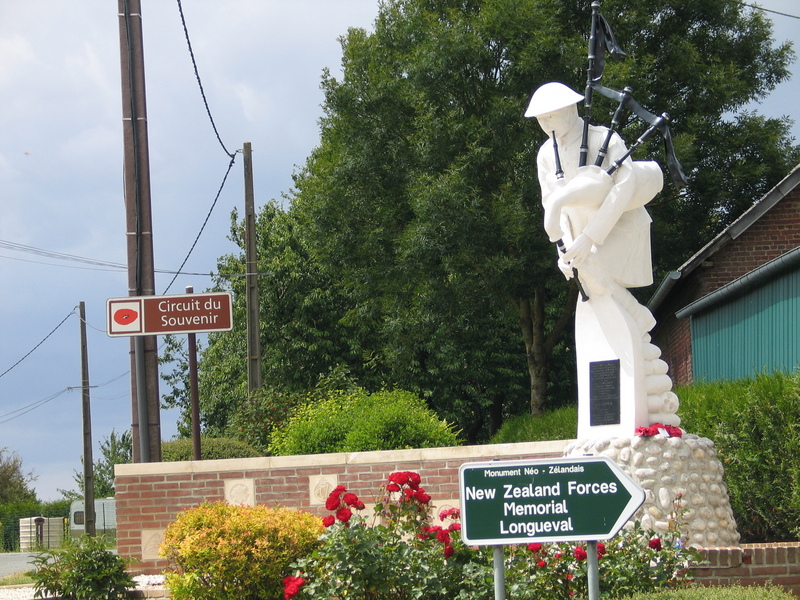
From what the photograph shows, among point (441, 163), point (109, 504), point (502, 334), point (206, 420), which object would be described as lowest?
point (109, 504)

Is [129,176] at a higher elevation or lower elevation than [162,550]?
higher

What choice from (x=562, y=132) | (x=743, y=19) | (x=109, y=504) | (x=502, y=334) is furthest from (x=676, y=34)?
(x=109, y=504)

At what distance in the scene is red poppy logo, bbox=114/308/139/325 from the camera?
438 inches

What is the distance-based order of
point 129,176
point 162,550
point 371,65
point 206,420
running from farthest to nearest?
point 206,420 → point 371,65 → point 129,176 → point 162,550

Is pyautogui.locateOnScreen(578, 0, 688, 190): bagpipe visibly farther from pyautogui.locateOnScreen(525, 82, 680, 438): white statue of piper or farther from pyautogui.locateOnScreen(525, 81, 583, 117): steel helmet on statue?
pyautogui.locateOnScreen(525, 81, 583, 117): steel helmet on statue

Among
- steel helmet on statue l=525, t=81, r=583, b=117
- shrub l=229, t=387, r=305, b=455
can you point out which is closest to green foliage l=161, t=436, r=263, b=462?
shrub l=229, t=387, r=305, b=455

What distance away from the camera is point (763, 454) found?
34.7 feet

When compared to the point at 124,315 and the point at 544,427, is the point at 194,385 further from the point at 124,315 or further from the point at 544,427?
the point at 544,427

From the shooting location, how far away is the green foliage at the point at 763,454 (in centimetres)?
1030

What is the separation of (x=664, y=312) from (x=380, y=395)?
1089cm

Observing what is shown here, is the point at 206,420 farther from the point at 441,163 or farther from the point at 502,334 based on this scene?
the point at 441,163

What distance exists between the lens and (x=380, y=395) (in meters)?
17.5

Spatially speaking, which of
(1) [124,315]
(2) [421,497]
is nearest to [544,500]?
(2) [421,497]

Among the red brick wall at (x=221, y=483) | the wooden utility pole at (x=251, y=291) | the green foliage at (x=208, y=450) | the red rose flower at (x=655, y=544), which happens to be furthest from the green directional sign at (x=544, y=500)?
the wooden utility pole at (x=251, y=291)
